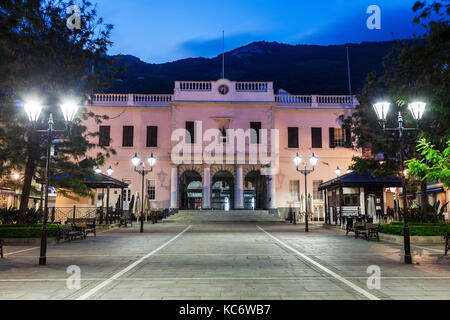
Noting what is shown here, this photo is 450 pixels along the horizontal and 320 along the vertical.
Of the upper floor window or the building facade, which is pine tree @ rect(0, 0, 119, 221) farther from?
the upper floor window

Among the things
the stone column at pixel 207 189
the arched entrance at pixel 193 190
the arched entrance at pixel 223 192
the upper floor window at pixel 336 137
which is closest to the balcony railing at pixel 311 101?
the upper floor window at pixel 336 137

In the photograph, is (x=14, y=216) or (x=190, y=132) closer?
(x=14, y=216)

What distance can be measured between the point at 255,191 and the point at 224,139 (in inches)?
293

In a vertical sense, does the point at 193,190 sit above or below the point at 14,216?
above

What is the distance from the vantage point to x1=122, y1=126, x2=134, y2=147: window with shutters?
35344mm

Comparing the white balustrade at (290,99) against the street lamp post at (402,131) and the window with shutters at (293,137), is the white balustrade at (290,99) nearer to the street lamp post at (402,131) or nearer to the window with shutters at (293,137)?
the window with shutters at (293,137)

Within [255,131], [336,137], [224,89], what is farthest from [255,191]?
[224,89]

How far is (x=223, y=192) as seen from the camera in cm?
3953

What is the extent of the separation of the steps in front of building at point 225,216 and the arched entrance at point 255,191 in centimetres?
401

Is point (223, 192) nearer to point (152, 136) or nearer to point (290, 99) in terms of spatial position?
point (152, 136)

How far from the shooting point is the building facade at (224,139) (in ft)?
112
